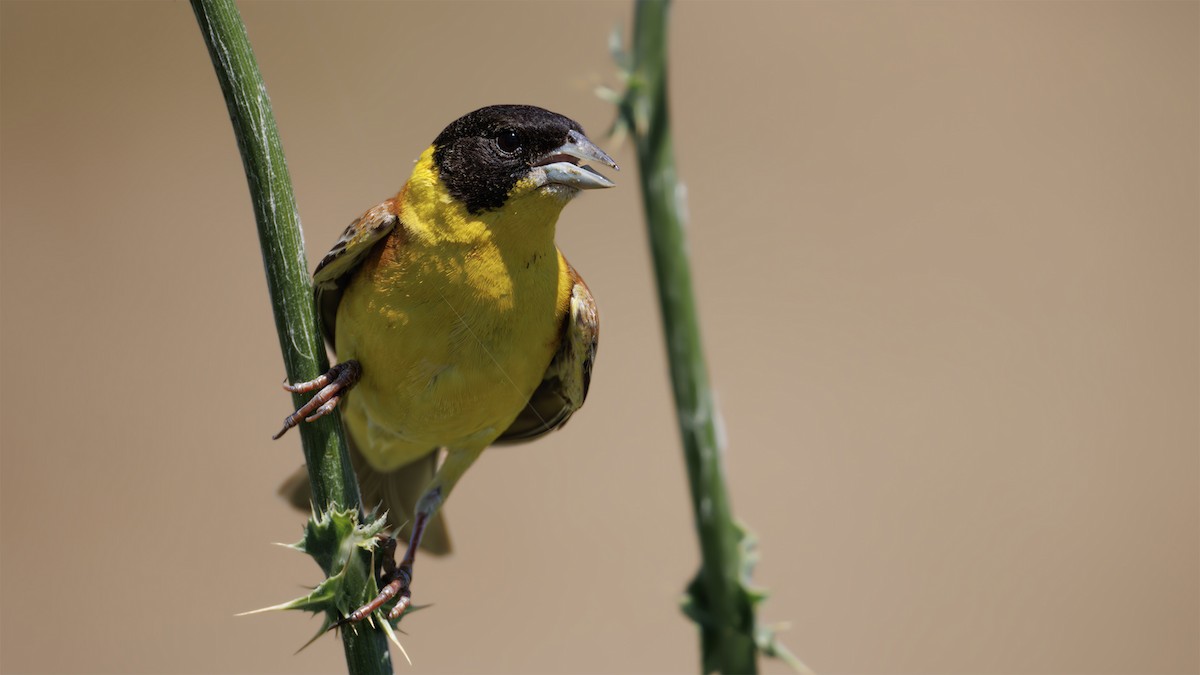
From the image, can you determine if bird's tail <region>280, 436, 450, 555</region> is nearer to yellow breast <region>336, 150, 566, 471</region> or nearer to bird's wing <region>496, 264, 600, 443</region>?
bird's wing <region>496, 264, 600, 443</region>

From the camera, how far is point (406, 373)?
3477 millimetres

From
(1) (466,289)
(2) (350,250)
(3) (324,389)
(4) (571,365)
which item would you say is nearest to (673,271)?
(3) (324,389)

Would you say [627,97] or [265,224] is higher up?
[627,97]

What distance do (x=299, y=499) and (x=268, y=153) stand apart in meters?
2.85

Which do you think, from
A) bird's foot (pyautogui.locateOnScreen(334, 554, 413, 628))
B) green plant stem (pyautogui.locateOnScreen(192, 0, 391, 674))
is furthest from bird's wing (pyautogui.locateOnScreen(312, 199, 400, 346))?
green plant stem (pyautogui.locateOnScreen(192, 0, 391, 674))

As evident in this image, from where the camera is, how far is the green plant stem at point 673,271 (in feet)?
3.71

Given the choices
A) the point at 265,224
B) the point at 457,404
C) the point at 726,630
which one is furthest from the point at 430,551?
the point at 726,630

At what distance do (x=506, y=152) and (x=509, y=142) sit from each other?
0.03 metres

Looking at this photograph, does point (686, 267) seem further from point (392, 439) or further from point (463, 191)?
point (392, 439)

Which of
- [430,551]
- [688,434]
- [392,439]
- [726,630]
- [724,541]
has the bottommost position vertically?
[430,551]

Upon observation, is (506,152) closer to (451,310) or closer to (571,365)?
(451,310)

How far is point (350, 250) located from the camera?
345 cm

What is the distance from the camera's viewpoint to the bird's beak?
3.07m

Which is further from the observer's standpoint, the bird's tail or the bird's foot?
the bird's tail
